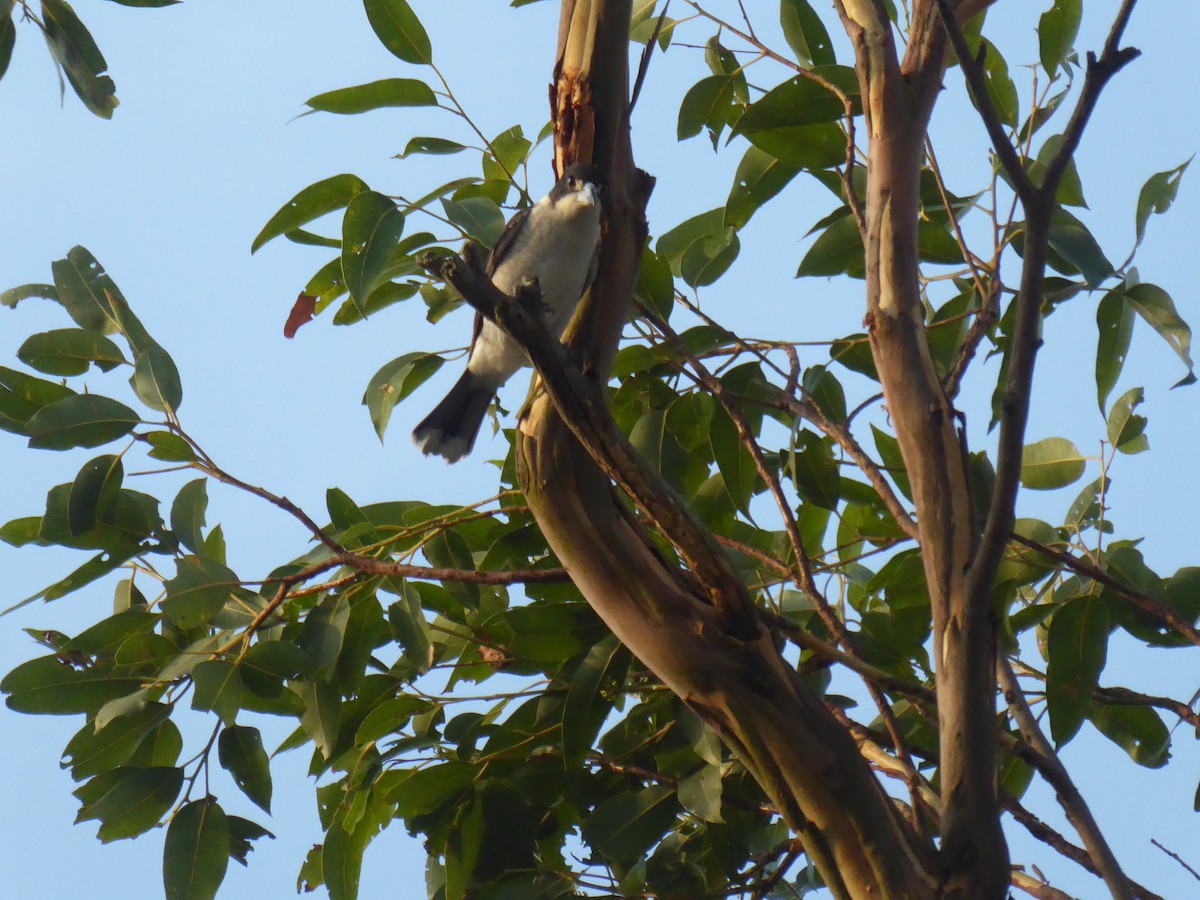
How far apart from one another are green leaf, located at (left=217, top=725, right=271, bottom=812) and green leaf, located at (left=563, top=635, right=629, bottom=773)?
0.69m

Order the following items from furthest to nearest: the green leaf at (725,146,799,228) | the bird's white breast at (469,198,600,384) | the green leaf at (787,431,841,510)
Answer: the bird's white breast at (469,198,600,384) → the green leaf at (725,146,799,228) → the green leaf at (787,431,841,510)

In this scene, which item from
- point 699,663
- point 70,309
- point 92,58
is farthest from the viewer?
point 92,58

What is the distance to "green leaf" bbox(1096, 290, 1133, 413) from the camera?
2.58 meters

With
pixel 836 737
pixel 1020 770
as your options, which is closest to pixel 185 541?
pixel 836 737

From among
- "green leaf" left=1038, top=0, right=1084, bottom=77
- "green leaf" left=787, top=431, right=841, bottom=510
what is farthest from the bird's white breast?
"green leaf" left=1038, top=0, right=1084, bottom=77

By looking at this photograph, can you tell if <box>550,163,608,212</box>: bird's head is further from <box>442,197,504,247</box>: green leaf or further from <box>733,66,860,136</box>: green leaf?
<box>733,66,860,136</box>: green leaf

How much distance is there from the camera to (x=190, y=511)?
9.40 feet

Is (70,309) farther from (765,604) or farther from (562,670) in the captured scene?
(765,604)

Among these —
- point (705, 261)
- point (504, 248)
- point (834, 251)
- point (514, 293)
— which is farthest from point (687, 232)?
point (504, 248)

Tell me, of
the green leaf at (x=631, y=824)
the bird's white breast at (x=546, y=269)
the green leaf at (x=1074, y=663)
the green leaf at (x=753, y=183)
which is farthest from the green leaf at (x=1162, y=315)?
the bird's white breast at (x=546, y=269)

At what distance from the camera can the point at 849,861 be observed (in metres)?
2.02

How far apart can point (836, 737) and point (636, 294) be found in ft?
4.48

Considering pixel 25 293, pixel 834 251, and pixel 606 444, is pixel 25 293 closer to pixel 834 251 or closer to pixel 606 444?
pixel 606 444

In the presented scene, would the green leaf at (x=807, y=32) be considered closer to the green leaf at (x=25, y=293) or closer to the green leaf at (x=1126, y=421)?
the green leaf at (x=1126, y=421)
